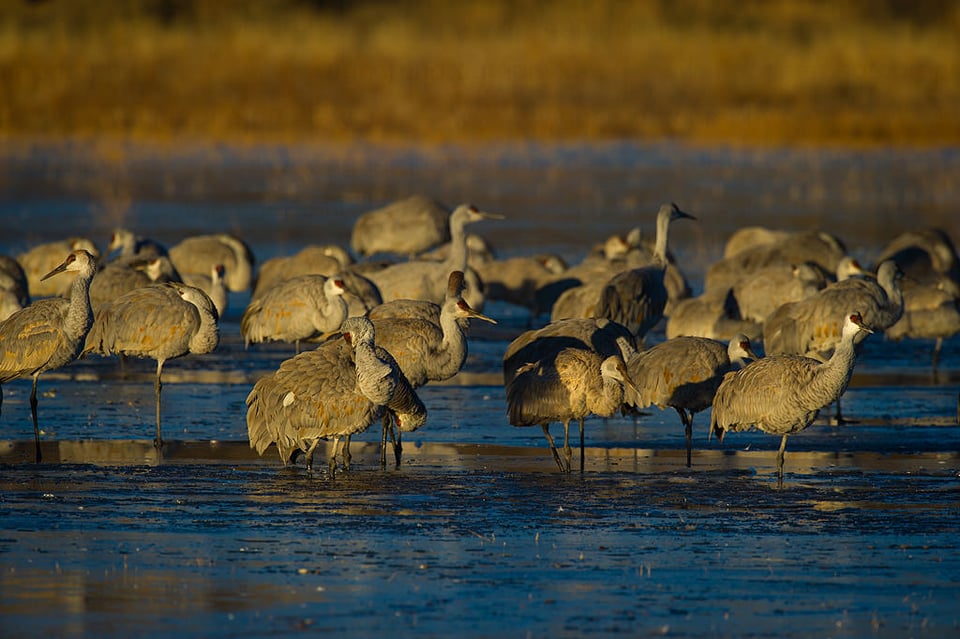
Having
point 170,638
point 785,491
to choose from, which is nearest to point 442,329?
point 785,491

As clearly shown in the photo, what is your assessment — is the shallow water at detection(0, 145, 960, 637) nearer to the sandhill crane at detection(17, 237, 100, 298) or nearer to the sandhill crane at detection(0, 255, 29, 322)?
the sandhill crane at detection(0, 255, 29, 322)

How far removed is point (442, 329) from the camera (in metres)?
12.1

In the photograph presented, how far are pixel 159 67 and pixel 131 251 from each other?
26.5m

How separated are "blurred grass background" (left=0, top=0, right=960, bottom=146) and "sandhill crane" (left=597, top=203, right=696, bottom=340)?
71.2ft

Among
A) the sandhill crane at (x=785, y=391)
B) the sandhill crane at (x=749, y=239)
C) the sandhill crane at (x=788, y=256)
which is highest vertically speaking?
the sandhill crane at (x=749, y=239)

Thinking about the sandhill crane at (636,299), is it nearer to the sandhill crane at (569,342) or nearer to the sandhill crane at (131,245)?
the sandhill crane at (569,342)

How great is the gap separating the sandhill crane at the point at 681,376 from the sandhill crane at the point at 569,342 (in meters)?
0.35

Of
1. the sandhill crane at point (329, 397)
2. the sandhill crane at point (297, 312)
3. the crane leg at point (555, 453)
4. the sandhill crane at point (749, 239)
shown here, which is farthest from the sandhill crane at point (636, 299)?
the sandhill crane at point (749, 239)

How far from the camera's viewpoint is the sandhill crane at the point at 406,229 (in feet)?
67.8

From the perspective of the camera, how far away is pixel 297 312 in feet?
47.6

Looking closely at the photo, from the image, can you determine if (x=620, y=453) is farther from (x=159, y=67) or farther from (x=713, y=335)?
(x=159, y=67)

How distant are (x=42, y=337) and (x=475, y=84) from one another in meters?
30.7

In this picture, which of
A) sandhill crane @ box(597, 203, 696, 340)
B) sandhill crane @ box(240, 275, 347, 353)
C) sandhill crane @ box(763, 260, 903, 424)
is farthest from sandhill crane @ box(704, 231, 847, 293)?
sandhill crane @ box(240, 275, 347, 353)

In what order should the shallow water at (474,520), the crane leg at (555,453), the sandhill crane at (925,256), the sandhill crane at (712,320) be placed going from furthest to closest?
the sandhill crane at (925,256) < the sandhill crane at (712,320) < the crane leg at (555,453) < the shallow water at (474,520)
